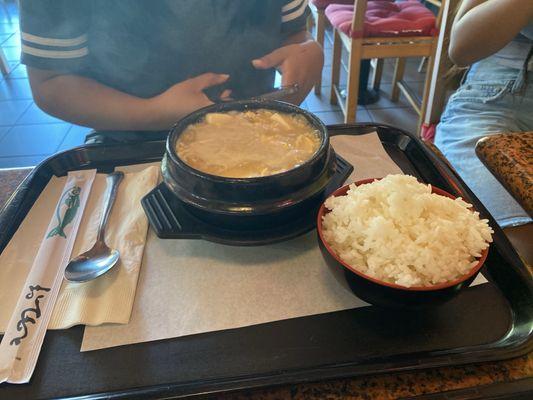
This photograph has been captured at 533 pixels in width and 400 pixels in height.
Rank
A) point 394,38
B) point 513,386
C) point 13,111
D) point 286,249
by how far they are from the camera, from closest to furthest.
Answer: point 513,386 → point 286,249 → point 394,38 → point 13,111

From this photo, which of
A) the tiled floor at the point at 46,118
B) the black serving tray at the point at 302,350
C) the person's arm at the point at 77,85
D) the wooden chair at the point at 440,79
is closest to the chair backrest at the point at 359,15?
the wooden chair at the point at 440,79

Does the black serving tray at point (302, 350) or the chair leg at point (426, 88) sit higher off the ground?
the black serving tray at point (302, 350)

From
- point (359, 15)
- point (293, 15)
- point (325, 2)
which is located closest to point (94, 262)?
point (293, 15)

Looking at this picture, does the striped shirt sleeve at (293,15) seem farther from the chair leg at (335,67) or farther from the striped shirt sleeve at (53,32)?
the chair leg at (335,67)

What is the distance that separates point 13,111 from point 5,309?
3632mm

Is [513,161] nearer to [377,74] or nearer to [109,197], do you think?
[109,197]

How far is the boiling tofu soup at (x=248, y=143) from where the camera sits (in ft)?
3.23

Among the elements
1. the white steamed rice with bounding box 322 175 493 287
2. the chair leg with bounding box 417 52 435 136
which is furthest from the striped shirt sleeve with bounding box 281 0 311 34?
the chair leg with bounding box 417 52 435 136

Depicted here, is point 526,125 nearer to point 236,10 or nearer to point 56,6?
point 236,10

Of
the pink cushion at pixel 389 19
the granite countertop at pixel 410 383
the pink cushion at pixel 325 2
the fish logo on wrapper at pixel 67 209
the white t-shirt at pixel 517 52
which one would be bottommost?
the pink cushion at pixel 325 2

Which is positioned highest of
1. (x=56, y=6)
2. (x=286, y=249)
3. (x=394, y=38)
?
(x=56, y=6)

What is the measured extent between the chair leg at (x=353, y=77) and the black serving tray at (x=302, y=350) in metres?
2.23

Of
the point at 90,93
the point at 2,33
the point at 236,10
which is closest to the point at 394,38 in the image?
the point at 236,10

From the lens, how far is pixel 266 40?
1643 millimetres
